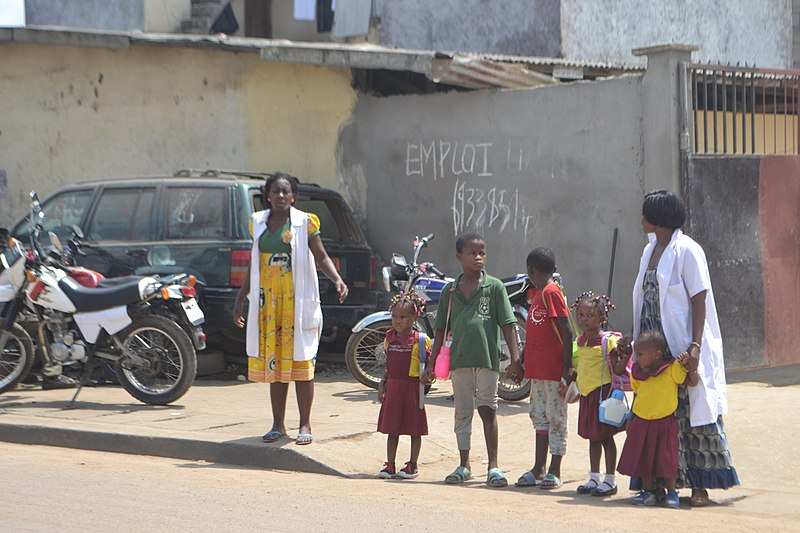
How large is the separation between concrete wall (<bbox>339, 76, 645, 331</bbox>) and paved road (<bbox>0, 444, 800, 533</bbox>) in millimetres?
4290

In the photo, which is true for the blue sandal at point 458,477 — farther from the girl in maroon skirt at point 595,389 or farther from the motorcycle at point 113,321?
the motorcycle at point 113,321

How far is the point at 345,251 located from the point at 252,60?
328 centimetres

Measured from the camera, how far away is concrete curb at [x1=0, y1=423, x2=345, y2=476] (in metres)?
7.45

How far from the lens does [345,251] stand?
11070mm

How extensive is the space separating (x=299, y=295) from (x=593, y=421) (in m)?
2.19

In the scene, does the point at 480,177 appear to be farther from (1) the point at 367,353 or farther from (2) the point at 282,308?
(2) the point at 282,308

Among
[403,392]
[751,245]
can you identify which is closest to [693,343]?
[403,392]

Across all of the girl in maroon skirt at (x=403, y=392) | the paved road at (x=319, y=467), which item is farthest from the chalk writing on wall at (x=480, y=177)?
the girl in maroon skirt at (x=403, y=392)

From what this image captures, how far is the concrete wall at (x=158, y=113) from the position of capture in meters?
13.3

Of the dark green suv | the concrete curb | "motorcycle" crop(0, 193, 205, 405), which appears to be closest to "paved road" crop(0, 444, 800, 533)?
the concrete curb

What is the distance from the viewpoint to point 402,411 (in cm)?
715

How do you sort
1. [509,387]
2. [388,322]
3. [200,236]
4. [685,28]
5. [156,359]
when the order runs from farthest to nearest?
[685,28] → [200,236] → [388,322] → [509,387] → [156,359]

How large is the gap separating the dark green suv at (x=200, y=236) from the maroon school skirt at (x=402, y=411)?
3.50 metres

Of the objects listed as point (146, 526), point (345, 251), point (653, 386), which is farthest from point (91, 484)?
point (345, 251)
